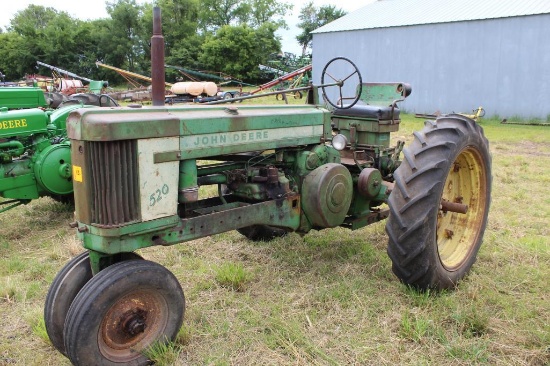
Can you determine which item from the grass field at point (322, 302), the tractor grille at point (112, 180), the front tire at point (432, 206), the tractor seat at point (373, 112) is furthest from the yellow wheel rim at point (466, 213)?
the tractor grille at point (112, 180)

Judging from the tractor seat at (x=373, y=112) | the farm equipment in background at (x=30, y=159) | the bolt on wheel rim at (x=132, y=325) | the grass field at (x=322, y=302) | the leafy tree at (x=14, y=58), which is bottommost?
the grass field at (x=322, y=302)

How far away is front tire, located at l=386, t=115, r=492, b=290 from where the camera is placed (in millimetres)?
3066

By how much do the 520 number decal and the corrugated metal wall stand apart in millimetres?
15148

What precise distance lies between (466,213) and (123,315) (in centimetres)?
259

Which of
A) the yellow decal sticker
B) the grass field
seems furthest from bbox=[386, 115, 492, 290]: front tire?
the yellow decal sticker

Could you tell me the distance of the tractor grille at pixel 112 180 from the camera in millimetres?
2412

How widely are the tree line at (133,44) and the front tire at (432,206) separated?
3042 centimetres

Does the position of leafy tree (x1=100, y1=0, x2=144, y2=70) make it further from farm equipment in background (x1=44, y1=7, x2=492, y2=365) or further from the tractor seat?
farm equipment in background (x1=44, y1=7, x2=492, y2=365)

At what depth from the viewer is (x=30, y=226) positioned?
5.29m

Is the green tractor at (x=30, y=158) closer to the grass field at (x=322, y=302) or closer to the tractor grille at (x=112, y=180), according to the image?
the grass field at (x=322, y=302)

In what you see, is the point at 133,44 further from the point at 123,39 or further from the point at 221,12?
the point at 221,12

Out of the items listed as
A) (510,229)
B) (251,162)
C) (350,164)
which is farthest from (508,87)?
(251,162)

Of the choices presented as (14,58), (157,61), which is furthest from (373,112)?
(14,58)

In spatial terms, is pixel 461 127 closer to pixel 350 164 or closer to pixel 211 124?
pixel 350 164
